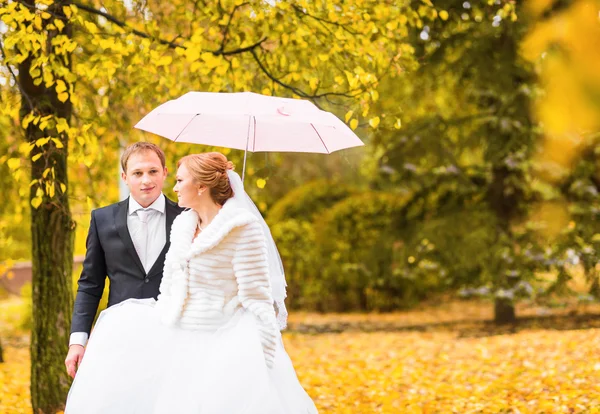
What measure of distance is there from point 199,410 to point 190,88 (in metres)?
5.41

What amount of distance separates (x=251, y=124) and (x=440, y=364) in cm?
511

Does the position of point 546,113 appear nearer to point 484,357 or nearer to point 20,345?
point 484,357

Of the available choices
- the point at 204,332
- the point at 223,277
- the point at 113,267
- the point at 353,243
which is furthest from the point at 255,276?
the point at 353,243

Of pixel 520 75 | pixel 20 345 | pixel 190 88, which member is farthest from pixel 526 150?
pixel 20 345

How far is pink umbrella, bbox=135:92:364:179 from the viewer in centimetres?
403

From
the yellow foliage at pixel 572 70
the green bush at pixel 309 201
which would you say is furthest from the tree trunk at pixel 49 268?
the green bush at pixel 309 201

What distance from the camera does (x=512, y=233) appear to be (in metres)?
11.6

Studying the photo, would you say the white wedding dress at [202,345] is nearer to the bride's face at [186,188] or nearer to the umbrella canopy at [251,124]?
the bride's face at [186,188]

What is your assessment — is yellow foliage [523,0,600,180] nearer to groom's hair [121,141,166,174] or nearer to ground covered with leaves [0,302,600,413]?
groom's hair [121,141,166,174]

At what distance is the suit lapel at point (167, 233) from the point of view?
3.77 metres

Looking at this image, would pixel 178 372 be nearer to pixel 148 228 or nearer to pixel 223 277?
pixel 223 277

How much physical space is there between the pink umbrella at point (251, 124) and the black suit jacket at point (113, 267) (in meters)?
0.61

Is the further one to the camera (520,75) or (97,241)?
(520,75)

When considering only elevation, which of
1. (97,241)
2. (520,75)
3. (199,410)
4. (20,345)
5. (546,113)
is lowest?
(20,345)
